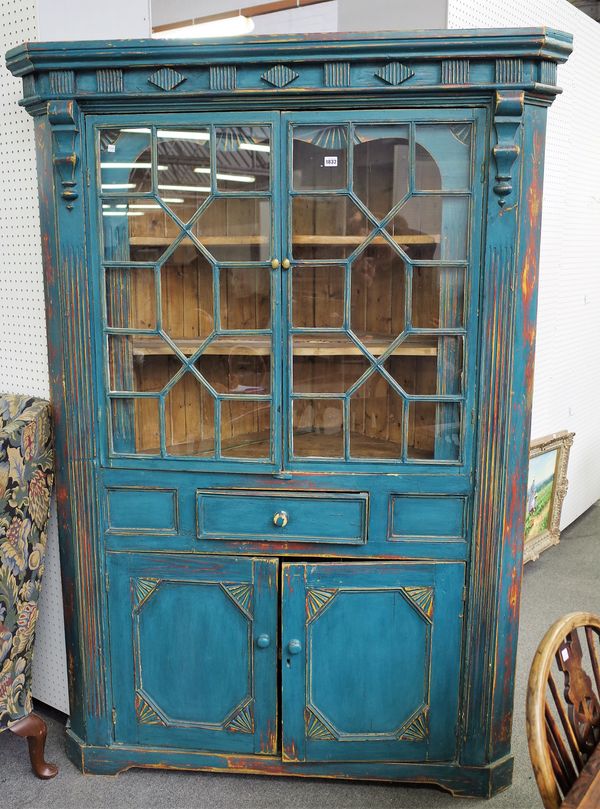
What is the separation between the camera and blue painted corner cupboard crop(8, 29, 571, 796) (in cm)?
199

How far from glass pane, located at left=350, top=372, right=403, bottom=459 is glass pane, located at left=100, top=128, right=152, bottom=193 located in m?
0.89

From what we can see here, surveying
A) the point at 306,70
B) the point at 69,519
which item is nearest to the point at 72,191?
the point at 306,70

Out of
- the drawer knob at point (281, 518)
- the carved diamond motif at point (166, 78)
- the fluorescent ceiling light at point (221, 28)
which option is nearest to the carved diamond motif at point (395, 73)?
the carved diamond motif at point (166, 78)

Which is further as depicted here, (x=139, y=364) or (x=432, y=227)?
(x=139, y=364)

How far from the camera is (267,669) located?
2.25m

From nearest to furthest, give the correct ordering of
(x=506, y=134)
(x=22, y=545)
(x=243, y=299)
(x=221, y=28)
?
(x=506, y=134), (x=243, y=299), (x=22, y=545), (x=221, y=28)

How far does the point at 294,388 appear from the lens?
2.13 metres

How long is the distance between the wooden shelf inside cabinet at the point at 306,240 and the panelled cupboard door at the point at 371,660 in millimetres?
960

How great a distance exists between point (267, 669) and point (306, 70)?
1.78 metres

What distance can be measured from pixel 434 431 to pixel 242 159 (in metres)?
0.97

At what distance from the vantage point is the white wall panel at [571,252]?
3787 mm

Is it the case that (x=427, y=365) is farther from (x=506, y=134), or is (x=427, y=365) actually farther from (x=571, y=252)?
(x=571, y=252)

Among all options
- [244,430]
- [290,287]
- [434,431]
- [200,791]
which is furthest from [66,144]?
[200,791]

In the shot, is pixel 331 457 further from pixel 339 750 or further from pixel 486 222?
pixel 339 750
